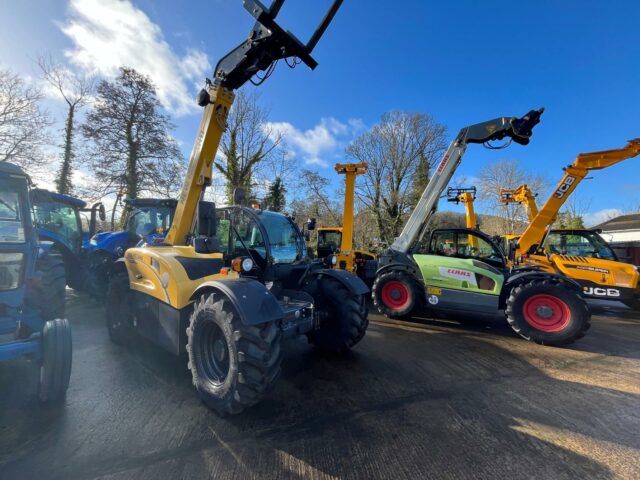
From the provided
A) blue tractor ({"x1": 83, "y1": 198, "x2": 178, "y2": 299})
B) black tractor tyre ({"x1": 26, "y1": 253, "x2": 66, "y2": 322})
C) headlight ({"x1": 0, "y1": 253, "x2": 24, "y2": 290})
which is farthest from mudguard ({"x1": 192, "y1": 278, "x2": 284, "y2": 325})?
blue tractor ({"x1": 83, "y1": 198, "x2": 178, "y2": 299})

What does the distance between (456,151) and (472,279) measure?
2993 mm

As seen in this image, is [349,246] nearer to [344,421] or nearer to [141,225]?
[141,225]

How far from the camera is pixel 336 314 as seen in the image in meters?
3.96

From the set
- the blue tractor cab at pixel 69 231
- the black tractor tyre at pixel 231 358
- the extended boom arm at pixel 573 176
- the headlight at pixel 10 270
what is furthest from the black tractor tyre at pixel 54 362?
the extended boom arm at pixel 573 176

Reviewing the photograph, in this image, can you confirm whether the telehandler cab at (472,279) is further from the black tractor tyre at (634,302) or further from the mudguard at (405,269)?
the black tractor tyre at (634,302)

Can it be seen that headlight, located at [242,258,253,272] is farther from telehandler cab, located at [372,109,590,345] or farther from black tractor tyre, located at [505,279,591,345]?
black tractor tyre, located at [505,279,591,345]

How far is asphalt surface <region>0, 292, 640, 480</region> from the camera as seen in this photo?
2051mm

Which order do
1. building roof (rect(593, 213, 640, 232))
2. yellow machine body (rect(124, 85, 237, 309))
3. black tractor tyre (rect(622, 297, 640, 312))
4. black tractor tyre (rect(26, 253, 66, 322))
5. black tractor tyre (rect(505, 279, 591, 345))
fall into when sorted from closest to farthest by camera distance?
yellow machine body (rect(124, 85, 237, 309)), black tractor tyre (rect(26, 253, 66, 322)), black tractor tyre (rect(505, 279, 591, 345)), black tractor tyre (rect(622, 297, 640, 312)), building roof (rect(593, 213, 640, 232))

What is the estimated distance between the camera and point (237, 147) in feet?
60.6

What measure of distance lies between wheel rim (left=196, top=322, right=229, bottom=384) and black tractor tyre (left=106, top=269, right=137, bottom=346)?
187 cm

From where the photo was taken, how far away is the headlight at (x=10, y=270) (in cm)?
269

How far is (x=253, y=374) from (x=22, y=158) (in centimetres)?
2153

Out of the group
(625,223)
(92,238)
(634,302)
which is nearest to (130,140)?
(92,238)

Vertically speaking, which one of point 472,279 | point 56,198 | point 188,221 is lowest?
point 472,279
